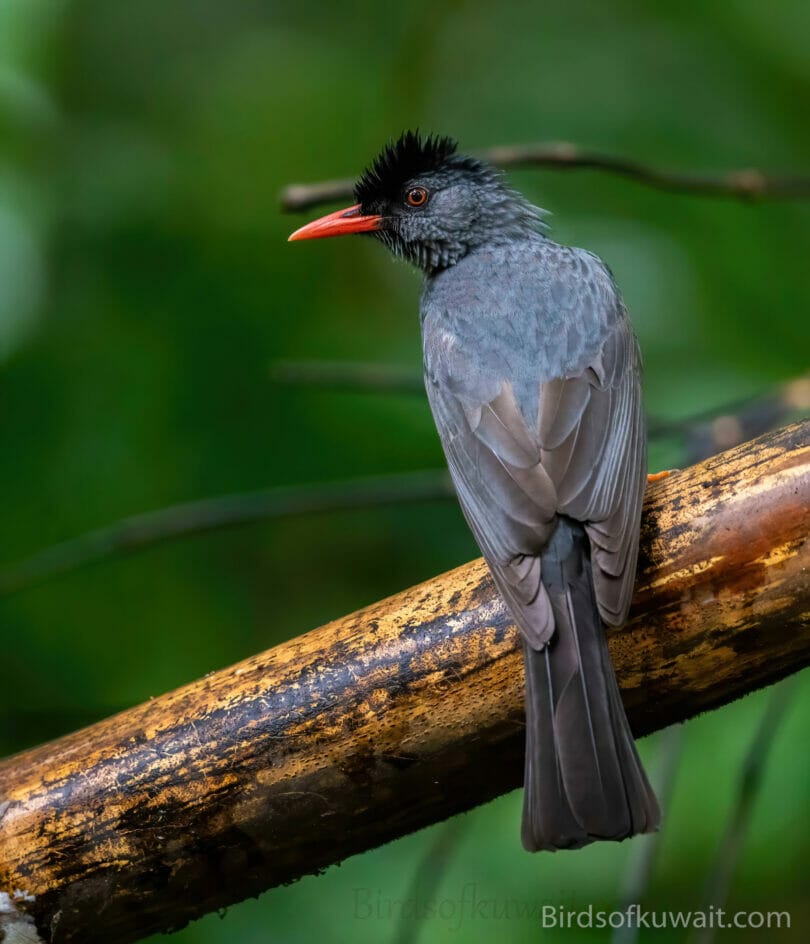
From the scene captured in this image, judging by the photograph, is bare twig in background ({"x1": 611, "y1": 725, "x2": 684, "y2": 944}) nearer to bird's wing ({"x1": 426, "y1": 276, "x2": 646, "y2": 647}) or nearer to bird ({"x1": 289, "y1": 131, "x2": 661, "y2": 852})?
bird ({"x1": 289, "y1": 131, "x2": 661, "y2": 852})

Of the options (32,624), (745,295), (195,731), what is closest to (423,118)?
(745,295)

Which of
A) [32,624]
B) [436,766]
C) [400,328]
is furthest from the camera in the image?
[400,328]

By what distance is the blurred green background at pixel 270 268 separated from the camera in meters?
4.86

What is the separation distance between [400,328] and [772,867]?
107 inches

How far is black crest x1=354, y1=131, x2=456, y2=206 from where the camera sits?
412 centimetres

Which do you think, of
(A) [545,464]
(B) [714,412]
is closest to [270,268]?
(B) [714,412]

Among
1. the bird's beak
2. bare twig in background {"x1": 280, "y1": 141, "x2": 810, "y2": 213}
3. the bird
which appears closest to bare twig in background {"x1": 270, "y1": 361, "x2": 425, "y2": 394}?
the bird

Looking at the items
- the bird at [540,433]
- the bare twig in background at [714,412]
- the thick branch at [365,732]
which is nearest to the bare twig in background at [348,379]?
the bare twig in background at [714,412]

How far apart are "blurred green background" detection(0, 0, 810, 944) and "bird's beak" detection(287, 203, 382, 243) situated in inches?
36.4

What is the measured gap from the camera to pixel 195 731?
267cm

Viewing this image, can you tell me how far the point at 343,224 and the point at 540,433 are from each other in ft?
4.86

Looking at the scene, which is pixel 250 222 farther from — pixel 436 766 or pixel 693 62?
pixel 436 766

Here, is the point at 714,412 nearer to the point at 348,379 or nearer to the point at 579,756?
the point at 348,379

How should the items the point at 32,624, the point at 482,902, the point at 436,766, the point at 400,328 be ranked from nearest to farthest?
1. the point at 436,766
2. the point at 482,902
3. the point at 32,624
4. the point at 400,328
